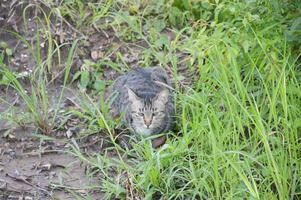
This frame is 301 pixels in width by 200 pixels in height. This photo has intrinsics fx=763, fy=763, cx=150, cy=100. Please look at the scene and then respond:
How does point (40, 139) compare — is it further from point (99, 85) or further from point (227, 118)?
point (227, 118)

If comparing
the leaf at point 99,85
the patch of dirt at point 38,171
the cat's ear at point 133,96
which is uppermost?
the cat's ear at point 133,96

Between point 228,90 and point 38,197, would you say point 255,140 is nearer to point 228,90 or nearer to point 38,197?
point 228,90

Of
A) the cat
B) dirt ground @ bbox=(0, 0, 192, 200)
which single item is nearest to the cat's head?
the cat

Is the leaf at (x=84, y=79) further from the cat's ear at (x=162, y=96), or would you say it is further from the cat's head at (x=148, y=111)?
the cat's ear at (x=162, y=96)

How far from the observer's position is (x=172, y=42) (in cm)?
611

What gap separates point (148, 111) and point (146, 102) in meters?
0.07

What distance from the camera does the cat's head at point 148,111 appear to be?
529 centimetres

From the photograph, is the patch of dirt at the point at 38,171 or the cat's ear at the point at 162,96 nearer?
the patch of dirt at the point at 38,171

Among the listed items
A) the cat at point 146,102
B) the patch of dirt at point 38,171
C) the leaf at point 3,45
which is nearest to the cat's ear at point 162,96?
the cat at point 146,102

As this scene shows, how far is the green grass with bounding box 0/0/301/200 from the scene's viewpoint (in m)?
4.66

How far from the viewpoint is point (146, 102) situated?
530 cm

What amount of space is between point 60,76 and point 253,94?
1639mm

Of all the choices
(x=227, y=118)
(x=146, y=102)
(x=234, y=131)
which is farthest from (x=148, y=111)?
(x=234, y=131)

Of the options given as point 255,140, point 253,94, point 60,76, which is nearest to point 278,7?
point 253,94
